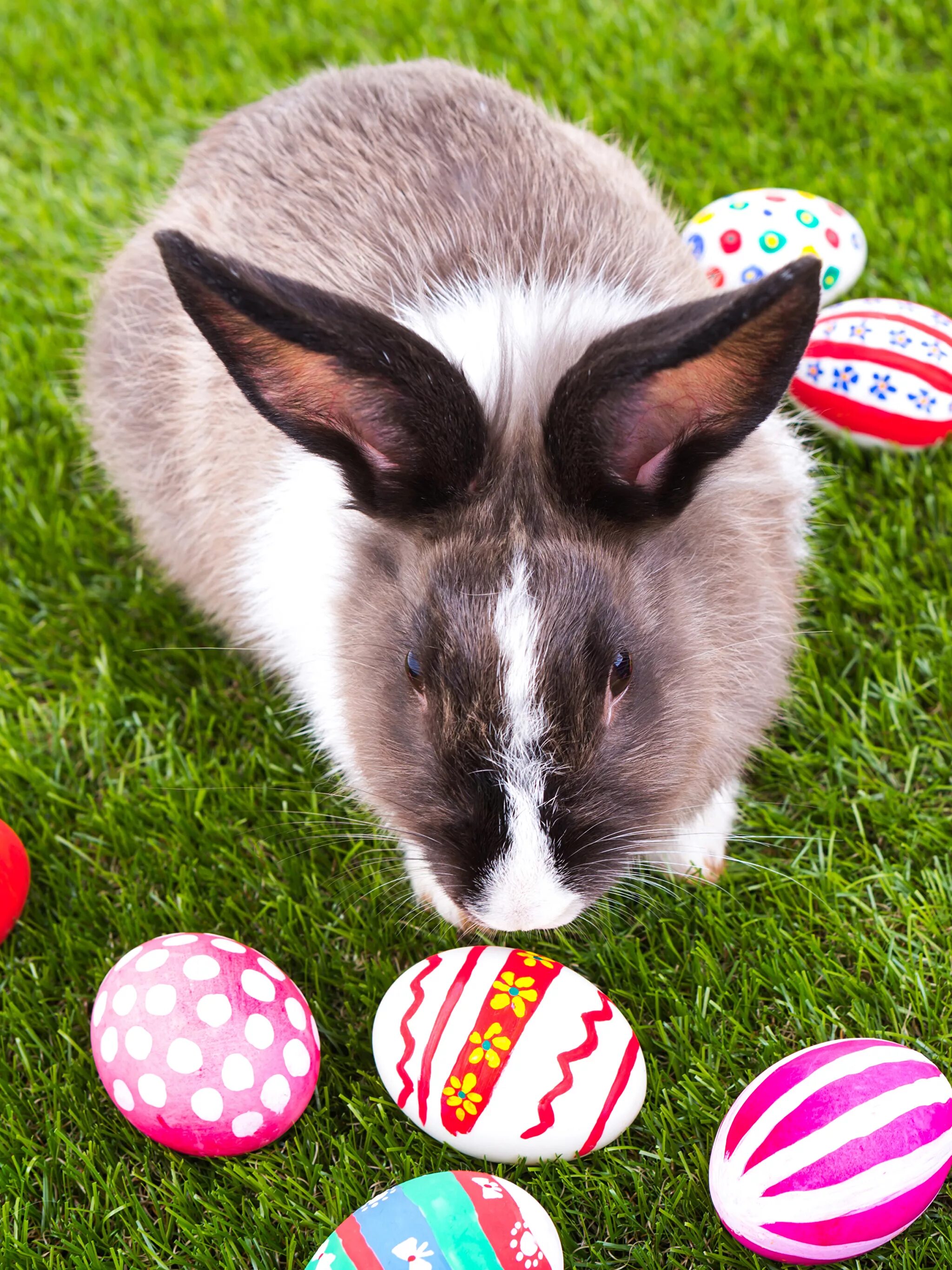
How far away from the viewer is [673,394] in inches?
79.0

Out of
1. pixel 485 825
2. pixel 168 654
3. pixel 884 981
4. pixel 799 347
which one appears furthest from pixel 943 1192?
pixel 168 654

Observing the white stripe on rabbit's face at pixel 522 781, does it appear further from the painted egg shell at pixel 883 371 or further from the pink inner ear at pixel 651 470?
the painted egg shell at pixel 883 371

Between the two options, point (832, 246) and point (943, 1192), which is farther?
point (832, 246)

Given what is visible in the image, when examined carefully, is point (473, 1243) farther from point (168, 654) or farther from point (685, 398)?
point (168, 654)

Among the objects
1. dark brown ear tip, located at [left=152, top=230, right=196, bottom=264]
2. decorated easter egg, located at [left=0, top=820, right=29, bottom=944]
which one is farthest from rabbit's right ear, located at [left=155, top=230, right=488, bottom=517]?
decorated easter egg, located at [left=0, top=820, right=29, bottom=944]

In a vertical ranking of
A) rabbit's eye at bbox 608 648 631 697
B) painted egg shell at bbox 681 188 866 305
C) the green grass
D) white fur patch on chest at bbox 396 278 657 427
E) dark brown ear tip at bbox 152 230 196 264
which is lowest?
the green grass

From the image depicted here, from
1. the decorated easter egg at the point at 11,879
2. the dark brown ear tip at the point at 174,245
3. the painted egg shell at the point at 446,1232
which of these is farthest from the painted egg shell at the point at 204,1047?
the dark brown ear tip at the point at 174,245

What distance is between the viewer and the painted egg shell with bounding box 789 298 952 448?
10.0 ft

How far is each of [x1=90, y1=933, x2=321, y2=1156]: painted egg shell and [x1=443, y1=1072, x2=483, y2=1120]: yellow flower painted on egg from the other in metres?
0.29

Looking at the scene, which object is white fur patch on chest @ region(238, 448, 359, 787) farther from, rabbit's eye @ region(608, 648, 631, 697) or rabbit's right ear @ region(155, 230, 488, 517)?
rabbit's eye @ region(608, 648, 631, 697)

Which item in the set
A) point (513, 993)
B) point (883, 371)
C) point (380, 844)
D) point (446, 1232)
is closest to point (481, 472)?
point (513, 993)

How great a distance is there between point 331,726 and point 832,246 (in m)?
1.73

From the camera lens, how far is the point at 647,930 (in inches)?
103

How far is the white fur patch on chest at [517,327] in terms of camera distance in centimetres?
231
